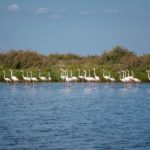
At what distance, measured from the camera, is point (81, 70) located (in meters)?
56.4

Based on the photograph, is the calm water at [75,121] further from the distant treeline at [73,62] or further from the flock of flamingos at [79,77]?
the distant treeline at [73,62]

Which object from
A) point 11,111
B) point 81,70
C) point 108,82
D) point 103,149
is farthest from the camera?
point 81,70

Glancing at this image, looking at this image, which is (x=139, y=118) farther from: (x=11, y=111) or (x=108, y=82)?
(x=108, y=82)

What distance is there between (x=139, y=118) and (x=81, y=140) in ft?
20.9

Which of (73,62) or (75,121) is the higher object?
(73,62)

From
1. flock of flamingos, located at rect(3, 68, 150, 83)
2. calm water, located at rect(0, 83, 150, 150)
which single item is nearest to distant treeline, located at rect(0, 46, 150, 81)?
flock of flamingos, located at rect(3, 68, 150, 83)

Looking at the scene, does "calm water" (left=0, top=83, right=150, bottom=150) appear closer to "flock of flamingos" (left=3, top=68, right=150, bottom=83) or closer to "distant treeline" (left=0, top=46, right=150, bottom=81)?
"flock of flamingos" (left=3, top=68, right=150, bottom=83)

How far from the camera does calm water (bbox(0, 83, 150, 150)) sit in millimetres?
18375

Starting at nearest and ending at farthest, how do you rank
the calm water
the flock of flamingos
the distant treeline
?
the calm water, the flock of flamingos, the distant treeline

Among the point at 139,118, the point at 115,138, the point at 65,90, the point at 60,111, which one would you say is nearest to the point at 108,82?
the point at 65,90

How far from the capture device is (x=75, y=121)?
23.9 metres

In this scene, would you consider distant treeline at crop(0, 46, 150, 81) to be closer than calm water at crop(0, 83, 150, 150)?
No

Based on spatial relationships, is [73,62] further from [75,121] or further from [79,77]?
[75,121]

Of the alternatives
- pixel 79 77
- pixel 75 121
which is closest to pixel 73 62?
pixel 79 77
